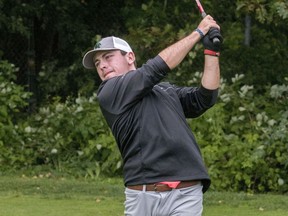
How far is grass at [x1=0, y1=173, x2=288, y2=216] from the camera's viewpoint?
27.3 feet

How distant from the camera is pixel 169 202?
4504mm

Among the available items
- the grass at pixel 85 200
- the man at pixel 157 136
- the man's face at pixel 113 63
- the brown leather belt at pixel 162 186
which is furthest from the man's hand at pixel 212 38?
the grass at pixel 85 200

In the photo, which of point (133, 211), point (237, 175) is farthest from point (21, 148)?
point (133, 211)

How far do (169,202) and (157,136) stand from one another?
345mm

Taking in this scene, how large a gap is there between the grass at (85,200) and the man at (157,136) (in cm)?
365

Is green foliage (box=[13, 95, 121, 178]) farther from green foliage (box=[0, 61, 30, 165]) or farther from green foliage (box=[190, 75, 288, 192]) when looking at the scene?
green foliage (box=[190, 75, 288, 192])

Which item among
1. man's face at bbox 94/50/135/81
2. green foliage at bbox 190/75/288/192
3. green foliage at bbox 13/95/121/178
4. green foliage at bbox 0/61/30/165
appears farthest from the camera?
green foliage at bbox 0/61/30/165

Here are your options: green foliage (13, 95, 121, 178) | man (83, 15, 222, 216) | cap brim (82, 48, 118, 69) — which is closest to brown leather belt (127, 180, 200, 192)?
man (83, 15, 222, 216)

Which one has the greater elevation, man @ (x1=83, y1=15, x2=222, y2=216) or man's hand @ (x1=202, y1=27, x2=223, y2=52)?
man's hand @ (x1=202, y1=27, x2=223, y2=52)

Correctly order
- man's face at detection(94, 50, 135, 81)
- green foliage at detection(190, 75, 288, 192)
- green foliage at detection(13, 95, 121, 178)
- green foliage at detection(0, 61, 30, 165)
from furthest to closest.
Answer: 1. green foliage at detection(0, 61, 30, 165)
2. green foliage at detection(13, 95, 121, 178)
3. green foliage at detection(190, 75, 288, 192)
4. man's face at detection(94, 50, 135, 81)

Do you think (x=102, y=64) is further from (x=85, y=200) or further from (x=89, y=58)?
(x=85, y=200)

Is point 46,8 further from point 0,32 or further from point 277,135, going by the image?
point 277,135

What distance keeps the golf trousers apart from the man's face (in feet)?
2.15

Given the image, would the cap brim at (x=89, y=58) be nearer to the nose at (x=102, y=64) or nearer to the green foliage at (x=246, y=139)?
the nose at (x=102, y=64)
